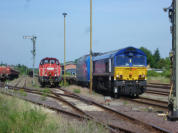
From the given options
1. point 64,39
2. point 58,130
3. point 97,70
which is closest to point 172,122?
point 58,130

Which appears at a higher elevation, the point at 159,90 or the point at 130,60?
the point at 130,60

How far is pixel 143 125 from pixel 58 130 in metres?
3.30

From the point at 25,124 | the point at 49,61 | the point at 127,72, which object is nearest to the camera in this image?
the point at 25,124

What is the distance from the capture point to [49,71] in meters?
32.1

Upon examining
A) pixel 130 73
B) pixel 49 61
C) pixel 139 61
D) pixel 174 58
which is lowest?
→ pixel 130 73

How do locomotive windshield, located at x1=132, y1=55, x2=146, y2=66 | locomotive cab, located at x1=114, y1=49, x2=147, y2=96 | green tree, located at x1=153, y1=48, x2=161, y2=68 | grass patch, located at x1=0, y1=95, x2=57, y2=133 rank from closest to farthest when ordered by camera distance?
grass patch, located at x1=0, y1=95, x2=57, y2=133 → locomotive cab, located at x1=114, y1=49, x2=147, y2=96 → locomotive windshield, located at x1=132, y1=55, x2=146, y2=66 → green tree, located at x1=153, y1=48, x2=161, y2=68

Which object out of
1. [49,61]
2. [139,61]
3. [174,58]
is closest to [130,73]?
[139,61]

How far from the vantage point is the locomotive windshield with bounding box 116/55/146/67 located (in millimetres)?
18511

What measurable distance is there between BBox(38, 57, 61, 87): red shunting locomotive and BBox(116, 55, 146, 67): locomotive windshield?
14889 mm

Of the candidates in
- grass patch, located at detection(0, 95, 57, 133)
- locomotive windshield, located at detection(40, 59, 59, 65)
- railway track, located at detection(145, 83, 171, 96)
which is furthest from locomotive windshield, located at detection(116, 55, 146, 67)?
locomotive windshield, located at detection(40, 59, 59, 65)

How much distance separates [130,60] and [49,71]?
15105 mm

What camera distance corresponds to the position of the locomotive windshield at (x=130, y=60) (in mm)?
18511

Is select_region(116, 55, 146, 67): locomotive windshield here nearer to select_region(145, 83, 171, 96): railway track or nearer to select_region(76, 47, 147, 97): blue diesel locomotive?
select_region(76, 47, 147, 97): blue diesel locomotive

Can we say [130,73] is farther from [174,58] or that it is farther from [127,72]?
[174,58]
